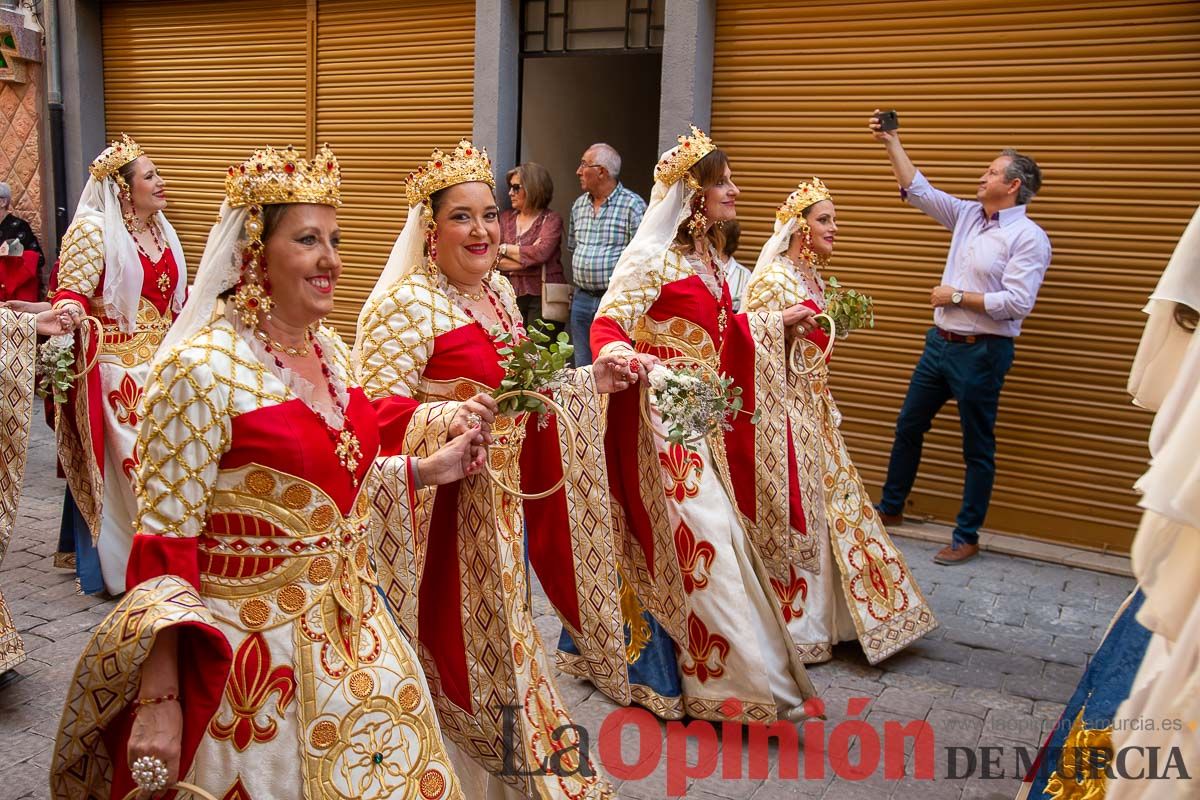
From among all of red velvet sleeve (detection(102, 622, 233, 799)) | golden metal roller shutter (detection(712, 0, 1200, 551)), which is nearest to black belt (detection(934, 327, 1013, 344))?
golden metal roller shutter (detection(712, 0, 1200, 551))

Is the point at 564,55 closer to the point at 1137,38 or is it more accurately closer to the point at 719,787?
the point at 1137,38

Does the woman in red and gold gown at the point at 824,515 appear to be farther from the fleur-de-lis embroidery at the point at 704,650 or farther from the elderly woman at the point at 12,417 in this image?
the elderly woman at the point at 12,417

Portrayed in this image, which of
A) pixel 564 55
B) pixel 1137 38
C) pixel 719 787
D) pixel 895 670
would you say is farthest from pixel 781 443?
pixel 564 55

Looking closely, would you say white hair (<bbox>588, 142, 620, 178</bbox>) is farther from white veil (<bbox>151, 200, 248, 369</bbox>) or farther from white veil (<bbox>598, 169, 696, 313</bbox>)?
white veil (<bbox>151, 200, 248, 369</bbox>)

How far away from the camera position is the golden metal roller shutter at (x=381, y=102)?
895cm

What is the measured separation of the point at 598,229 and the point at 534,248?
56 centimetres

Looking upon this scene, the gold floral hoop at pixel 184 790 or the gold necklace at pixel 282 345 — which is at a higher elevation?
the gold necklace at pixel 282 345

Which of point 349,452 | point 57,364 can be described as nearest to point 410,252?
point 349,452

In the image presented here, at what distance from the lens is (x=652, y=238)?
175 inches

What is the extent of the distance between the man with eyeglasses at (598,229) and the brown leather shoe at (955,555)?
2.88 meters

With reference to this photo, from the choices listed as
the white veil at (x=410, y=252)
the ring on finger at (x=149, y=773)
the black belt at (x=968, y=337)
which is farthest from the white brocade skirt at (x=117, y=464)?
the black belt at (x=968, y=337)

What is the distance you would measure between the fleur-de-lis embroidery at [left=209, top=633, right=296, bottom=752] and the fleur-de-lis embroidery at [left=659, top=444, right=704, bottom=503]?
7.10 feet

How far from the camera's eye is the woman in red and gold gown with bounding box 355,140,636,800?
320cm

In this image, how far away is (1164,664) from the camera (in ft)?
5.82
